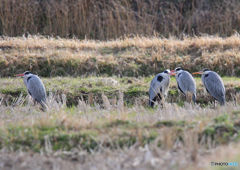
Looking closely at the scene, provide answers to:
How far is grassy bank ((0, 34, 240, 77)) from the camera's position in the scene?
10.0m

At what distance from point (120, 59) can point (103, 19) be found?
429 cm

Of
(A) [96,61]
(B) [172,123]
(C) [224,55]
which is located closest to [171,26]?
(C) [224,55]

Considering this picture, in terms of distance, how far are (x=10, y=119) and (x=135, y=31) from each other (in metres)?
8.66

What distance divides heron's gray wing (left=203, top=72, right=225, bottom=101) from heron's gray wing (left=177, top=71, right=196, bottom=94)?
0.34m

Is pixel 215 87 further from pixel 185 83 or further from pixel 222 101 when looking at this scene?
pixel 185 83

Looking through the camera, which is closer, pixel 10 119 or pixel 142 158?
pixel 142 158

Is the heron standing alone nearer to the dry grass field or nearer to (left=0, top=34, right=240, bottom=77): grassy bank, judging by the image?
the dry grass field

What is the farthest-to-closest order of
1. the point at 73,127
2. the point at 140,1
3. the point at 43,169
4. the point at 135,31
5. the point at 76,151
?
the point at 140,1 < the point at 135,31 < the point at 73,127 < the point at 76,151 < the point at 43,169

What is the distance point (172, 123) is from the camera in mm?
4605

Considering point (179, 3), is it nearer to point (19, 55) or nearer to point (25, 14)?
point (25, 14)

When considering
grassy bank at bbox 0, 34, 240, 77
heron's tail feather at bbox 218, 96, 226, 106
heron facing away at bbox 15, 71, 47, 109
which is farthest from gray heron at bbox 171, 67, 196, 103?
heron facing away at bbox 15, 71, 47, 109

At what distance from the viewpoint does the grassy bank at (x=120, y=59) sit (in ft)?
32.9

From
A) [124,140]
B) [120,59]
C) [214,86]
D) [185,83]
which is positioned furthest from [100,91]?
[124,140]

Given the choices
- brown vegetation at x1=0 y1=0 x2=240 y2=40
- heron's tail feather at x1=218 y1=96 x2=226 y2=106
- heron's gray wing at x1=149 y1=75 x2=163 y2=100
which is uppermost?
brown vegetation at x1=0 y1=0 x2=240 y2=40
